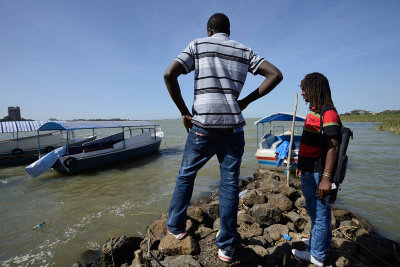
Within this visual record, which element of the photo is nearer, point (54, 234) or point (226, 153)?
point (226, 153)

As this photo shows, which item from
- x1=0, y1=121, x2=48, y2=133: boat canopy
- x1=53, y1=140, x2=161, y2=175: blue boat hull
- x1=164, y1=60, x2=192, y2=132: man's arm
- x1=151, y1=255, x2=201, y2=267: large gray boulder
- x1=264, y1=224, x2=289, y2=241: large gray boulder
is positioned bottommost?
x1=53, y1=140, x2=161, y2=175: blue boat hull

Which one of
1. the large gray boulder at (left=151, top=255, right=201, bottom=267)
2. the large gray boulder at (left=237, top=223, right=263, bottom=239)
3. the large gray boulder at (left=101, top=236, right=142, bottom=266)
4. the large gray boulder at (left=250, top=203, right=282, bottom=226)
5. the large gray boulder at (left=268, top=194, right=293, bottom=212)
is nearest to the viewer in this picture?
the large gray boulder at (left=151, top=255, right=201, bottom=267)

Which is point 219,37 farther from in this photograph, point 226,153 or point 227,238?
point 227,238

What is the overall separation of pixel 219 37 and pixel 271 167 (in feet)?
30.5

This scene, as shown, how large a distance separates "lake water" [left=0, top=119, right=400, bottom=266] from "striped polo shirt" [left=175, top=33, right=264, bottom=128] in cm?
433

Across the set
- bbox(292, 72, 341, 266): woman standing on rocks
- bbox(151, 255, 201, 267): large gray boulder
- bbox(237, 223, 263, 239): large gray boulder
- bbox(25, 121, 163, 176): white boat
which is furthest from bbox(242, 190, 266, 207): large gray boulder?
bbox(25, 121, 163, 176): white boat

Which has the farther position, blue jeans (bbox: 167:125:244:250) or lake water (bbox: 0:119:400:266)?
lake water (bbox: 0:119:400:266)

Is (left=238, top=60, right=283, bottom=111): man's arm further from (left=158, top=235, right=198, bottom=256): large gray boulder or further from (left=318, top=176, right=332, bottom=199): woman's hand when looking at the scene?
(left=158, top=235, right=198, bottom=256): large gray boulder

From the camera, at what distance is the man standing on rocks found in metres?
1.84

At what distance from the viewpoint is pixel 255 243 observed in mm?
2992

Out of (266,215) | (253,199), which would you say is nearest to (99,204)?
(253,199)

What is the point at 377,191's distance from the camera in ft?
23.7

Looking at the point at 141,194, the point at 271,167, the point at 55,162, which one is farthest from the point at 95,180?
the point at 271,167

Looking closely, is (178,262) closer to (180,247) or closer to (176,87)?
(180,247)
